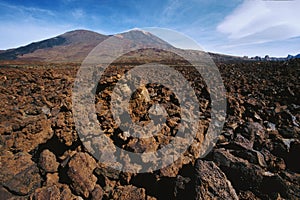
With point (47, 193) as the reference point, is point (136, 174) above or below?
above

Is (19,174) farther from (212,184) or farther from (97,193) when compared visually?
(212,184)

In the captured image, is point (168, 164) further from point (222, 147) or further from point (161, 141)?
point (222, 147)

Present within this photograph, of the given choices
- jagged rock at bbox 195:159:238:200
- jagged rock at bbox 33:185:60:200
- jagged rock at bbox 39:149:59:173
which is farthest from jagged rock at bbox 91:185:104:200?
jagged rock at bbox 195:159:238:200

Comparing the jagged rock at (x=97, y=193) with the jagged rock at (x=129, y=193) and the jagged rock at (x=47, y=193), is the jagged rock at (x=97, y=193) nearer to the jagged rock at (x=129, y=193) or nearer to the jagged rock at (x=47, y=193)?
the jagged rock at (x=129, y=193)

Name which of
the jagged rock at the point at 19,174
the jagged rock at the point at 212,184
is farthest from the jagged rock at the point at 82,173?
the jagged rock at the point at 212,184

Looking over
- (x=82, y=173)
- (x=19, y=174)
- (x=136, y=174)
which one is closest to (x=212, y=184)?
(x=136, y=174)

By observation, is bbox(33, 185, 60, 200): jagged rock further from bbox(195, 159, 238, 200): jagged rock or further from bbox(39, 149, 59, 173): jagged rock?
bbox(195, 159, 238, 200): jagged rock

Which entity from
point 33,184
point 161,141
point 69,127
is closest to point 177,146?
point 161,141
